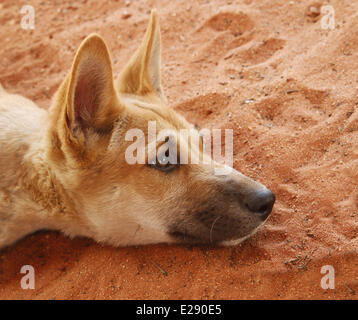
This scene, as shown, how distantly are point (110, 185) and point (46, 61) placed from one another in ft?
12.2

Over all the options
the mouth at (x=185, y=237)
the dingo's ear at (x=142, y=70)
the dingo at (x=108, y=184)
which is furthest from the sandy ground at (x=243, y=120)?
Answer: the dingo's ear at (x=142, y=70)

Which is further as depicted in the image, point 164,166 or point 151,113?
point 151,113

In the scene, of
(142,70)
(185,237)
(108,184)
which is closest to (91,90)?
(108,184)

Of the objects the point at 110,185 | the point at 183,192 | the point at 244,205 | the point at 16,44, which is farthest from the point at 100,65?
the point at 16,44

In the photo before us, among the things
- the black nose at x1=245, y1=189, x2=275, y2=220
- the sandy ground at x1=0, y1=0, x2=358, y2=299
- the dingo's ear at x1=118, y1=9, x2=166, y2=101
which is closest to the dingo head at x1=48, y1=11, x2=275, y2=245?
the black nose at x1=245, y1=189, x2=275, y2=220

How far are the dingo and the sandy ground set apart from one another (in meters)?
0.23

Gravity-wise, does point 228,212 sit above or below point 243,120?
below

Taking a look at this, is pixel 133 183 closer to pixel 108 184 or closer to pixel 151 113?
pixel 108 184

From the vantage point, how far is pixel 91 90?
2771mm

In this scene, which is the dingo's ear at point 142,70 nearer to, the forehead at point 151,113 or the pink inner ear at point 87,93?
the forehead at point 151,113

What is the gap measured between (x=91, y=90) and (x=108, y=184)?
64 cm

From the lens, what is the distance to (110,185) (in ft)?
9.39

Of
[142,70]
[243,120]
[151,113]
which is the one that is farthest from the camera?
[243,120]

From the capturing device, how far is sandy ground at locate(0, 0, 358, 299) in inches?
111
